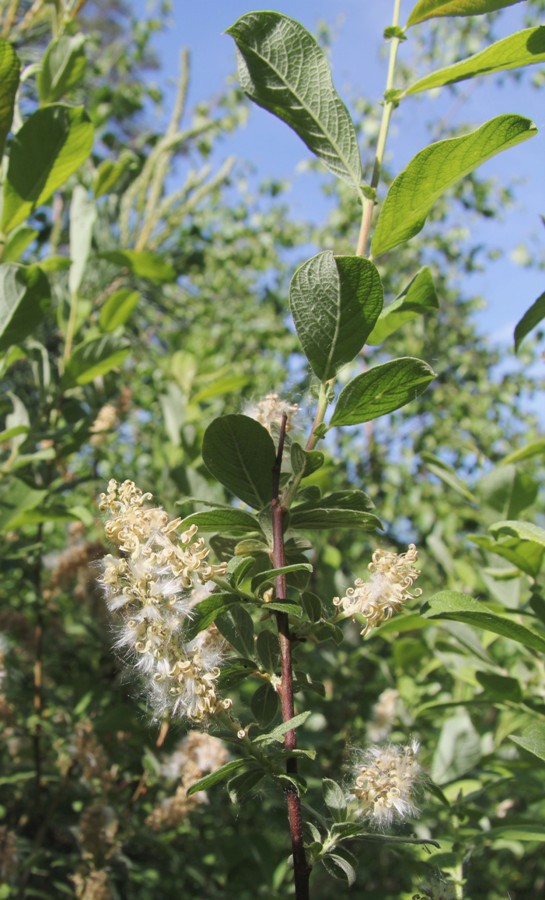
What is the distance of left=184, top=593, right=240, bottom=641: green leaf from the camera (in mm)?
640

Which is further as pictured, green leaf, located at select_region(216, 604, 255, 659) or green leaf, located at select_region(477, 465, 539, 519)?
green leaf, located at select_region(477, 465, 539, 519)

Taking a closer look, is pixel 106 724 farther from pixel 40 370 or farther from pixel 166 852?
pixel 40 370

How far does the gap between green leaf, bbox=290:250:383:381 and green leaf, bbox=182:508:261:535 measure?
142 millimetres

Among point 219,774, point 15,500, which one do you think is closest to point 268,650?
point 219,774

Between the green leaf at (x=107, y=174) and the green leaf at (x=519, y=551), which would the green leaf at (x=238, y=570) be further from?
the green leaf at (x=107, y=174)

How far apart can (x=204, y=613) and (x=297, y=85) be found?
0.48 m

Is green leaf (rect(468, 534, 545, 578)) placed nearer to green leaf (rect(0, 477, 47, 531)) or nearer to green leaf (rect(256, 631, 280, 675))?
→ green leaf (rect(256, 631, 280, 675))

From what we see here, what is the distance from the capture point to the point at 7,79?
0.91 metres

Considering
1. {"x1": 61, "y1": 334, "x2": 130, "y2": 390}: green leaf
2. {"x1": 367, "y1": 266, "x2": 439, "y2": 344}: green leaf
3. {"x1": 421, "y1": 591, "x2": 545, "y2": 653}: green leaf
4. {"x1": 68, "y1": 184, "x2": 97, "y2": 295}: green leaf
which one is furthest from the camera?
{"x1": 68, "y1": 184, "x2": 97, "y2": 295}: green leaf


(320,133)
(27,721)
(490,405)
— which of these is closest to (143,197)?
(27,721)

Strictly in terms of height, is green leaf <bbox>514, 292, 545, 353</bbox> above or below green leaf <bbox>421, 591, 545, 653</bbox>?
above

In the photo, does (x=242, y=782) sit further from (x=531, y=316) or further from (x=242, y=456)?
(x=531, y=316)

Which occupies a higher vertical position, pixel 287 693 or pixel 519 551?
pixel 287 693

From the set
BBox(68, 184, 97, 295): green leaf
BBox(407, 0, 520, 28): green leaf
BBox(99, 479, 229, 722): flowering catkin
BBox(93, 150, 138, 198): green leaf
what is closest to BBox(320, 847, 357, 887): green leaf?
BBox(99, 479, 229, 722): flowering catkin
